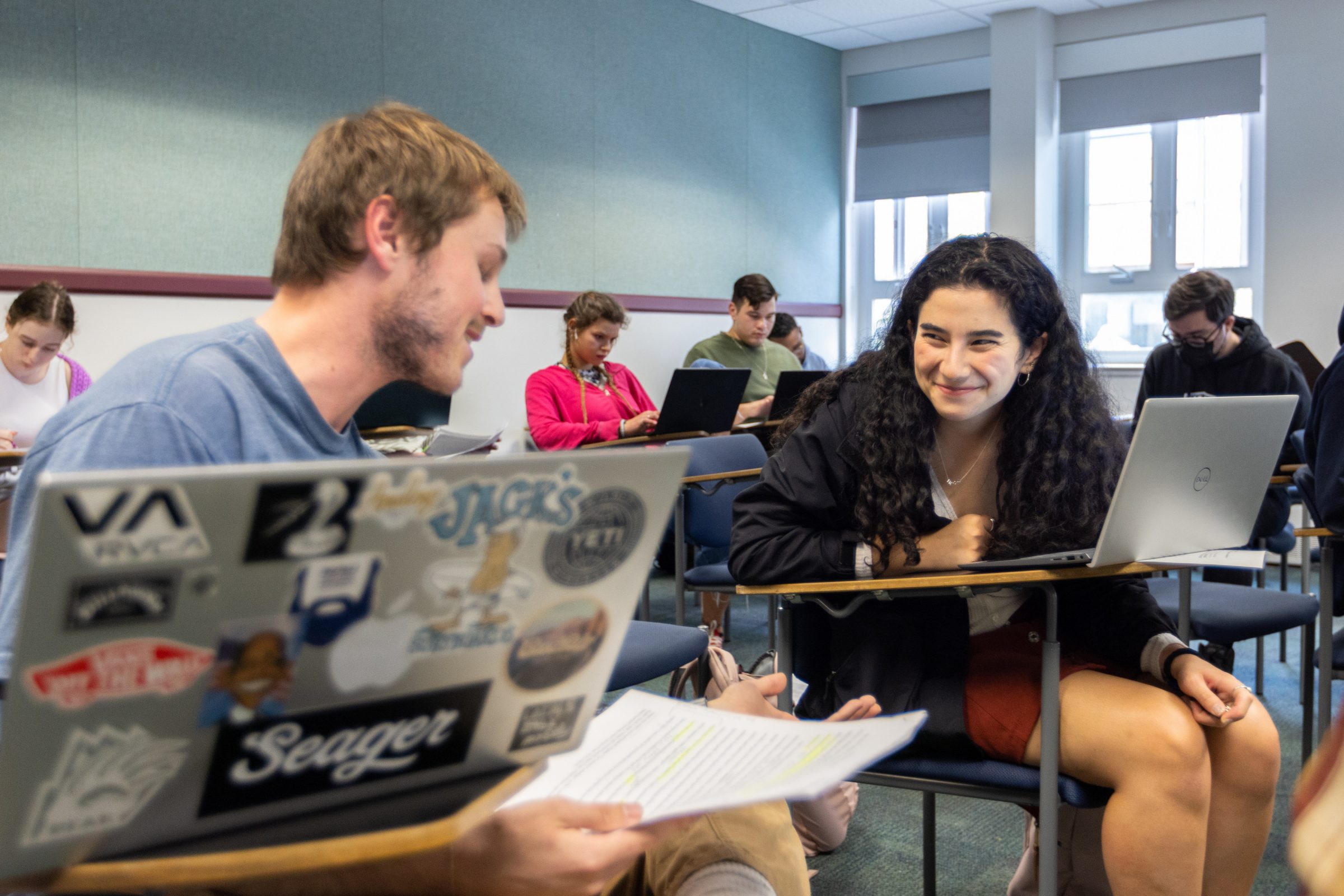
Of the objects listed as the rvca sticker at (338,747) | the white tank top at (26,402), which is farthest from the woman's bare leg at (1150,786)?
the white tank top at (26,402)

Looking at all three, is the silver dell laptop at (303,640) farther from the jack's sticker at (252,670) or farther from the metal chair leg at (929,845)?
the metal chair leg at (929,845)

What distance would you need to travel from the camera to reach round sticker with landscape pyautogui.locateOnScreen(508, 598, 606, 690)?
658 millimetres

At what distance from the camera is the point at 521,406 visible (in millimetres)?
5406

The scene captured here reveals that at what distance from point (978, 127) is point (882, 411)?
5628 millimetres

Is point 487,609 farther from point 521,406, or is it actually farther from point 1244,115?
point 1244,115

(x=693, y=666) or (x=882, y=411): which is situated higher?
(x=882, y=411)

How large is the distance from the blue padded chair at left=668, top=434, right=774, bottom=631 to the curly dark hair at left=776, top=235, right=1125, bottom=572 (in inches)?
50.3

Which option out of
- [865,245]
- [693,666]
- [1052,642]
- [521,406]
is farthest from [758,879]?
[865,245]

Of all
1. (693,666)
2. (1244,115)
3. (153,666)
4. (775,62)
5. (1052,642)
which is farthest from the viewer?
(775,62)

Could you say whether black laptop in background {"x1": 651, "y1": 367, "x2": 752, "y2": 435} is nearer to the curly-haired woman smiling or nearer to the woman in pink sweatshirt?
the woman in pink sweatshirt

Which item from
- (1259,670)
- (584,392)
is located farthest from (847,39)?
(1259,670)

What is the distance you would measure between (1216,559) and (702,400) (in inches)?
99.9

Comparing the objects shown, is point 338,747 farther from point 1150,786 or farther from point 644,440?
point 644,440

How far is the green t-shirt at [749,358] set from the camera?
5379 mm
